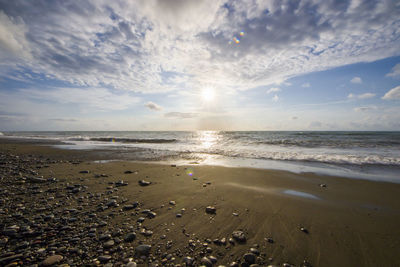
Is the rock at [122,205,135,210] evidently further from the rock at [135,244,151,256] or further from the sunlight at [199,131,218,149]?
the sunlight at [199,131,218,149]

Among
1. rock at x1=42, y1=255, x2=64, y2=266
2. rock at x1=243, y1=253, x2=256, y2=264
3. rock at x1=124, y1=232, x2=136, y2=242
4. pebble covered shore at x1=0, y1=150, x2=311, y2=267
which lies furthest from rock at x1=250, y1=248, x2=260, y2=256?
rock at x1=42, y1=255, x2=64, y2=266

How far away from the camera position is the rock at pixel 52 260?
2.43 metres

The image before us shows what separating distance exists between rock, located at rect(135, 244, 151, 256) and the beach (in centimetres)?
1

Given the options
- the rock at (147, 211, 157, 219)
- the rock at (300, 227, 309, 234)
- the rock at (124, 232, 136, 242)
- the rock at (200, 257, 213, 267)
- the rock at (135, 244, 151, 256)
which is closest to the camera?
the rock at (200, 257, 213, 267)

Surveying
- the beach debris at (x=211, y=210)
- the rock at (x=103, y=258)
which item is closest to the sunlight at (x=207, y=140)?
the beach debris at (x=211, y=210)

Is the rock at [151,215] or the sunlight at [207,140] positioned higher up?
the sunlight at [207,140]

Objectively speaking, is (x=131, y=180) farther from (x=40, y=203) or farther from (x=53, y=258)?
(x=53, y=258)

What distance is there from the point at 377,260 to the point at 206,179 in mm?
5192

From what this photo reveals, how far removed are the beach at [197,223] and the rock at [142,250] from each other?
0.05 ft

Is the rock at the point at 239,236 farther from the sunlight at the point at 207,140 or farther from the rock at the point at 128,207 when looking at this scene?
the sunlight at the point at 207,140

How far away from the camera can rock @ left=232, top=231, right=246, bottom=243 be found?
313 cm

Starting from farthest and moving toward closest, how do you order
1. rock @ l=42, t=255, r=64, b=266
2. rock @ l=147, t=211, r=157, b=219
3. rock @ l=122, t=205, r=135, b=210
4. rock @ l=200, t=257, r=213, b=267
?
rock @ l=122, t=205, r=135, b=210 → rock @ l=147, t=211, r=157, b=219 → rock @ l=200, t=257, r=213, b=267 → rock @ l=42, t=255, r=64, b=266

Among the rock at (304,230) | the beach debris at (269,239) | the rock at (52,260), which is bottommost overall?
the rock at (304,230)

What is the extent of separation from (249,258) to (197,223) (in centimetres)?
137
